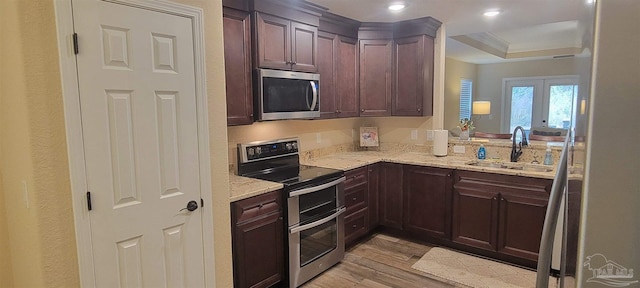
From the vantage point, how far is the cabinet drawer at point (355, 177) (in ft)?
11.4

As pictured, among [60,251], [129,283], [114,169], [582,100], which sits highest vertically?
[582,100]

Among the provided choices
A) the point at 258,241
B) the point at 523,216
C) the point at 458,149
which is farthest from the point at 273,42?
the point at 523,216

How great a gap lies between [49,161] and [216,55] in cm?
102

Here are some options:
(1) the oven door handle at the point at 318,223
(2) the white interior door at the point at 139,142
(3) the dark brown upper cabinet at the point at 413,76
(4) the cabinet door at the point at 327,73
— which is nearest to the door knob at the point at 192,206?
(2) the white interior door at the point at 139,142

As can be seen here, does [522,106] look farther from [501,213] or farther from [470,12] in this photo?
[501,213]

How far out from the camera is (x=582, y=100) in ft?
1.74

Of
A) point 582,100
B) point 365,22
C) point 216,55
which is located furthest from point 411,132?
point 582,100

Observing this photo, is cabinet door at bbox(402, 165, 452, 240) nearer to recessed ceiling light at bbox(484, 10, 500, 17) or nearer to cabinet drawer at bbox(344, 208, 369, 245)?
cabinet drawer at bbox(344, 208, 369, 245)

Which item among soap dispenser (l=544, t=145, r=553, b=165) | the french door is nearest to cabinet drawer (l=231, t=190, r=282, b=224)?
soap dispenser (l=544, t=145, r=553, b=165)

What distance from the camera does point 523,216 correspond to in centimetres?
315

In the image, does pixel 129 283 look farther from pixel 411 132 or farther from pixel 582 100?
pixel 411 132

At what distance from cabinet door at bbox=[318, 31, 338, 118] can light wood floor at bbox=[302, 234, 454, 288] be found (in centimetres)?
142

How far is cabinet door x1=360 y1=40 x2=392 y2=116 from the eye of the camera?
13.2 ft

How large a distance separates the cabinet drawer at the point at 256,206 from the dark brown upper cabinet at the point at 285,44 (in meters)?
1.06
